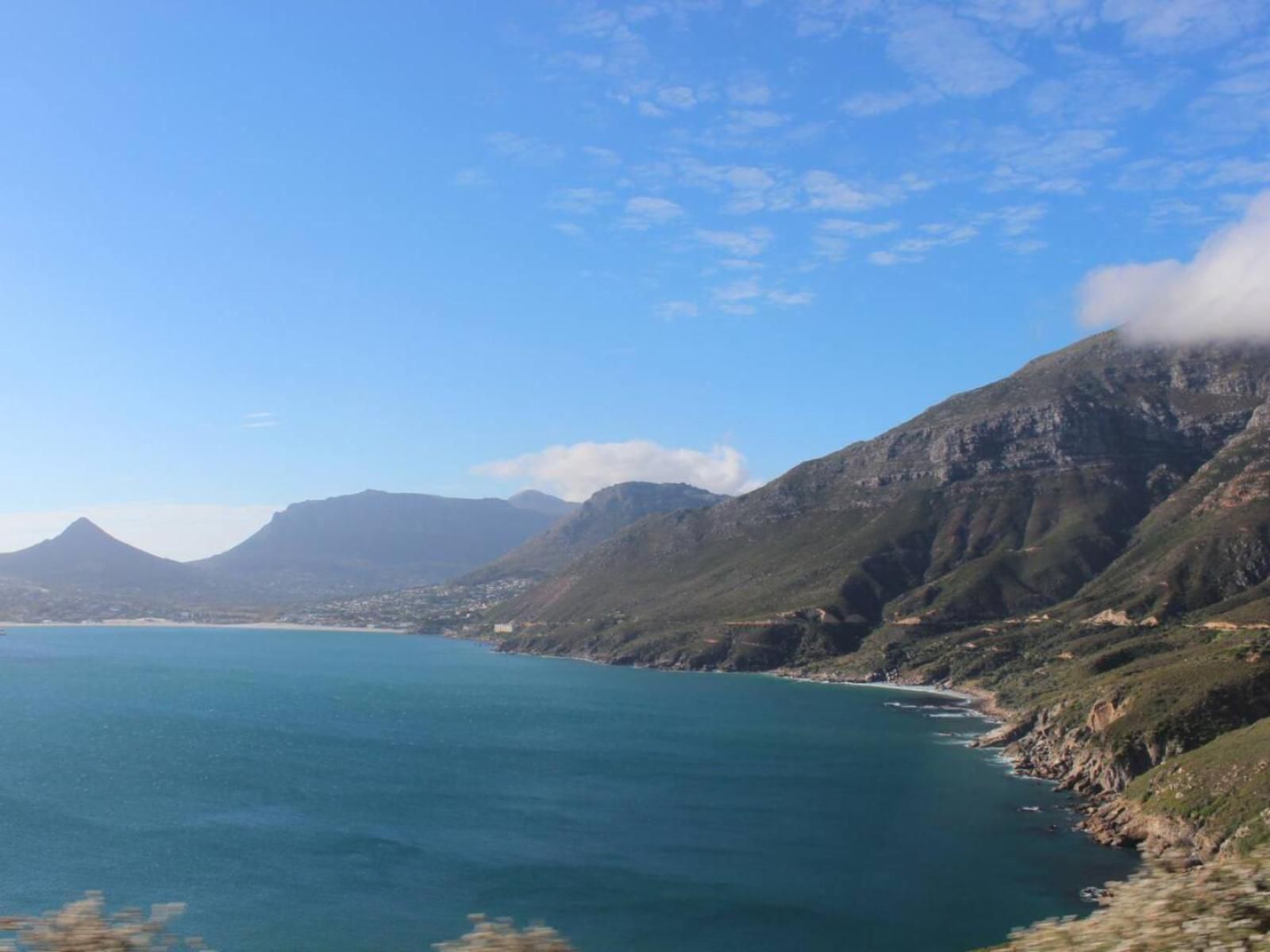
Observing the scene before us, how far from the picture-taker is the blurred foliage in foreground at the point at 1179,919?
8422mm

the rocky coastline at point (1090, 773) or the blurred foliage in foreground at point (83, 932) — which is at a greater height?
the blurred foliage in foreground at point (83, 932)

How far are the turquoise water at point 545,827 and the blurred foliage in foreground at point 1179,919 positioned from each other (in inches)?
1585

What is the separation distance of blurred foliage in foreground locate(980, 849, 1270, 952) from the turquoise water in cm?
4025

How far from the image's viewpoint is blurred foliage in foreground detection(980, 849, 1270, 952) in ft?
27.6

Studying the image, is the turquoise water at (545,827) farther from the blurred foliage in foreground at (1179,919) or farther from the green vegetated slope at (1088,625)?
the blurred foliage in foreground at (1179,919)

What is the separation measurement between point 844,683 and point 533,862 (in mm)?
104783

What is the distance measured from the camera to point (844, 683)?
520ft

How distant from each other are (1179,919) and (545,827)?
214ft

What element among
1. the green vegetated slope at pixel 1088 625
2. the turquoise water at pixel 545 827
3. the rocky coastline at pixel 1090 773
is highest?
the green vegetated slope at pixel 1088 625

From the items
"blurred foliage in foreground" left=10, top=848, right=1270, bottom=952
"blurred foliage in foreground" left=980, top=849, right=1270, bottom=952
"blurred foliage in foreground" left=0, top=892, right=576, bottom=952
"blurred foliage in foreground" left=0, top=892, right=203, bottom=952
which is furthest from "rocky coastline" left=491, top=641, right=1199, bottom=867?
"blurred foliage in foreground" left=0, top=892, right=203, bottom=952

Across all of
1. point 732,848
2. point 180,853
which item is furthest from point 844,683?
point 180,853

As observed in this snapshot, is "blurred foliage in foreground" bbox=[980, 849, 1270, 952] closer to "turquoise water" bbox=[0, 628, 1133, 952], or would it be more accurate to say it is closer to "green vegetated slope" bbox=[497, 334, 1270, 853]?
"turquoise water" bbox=[0, 628, 1133, 952]

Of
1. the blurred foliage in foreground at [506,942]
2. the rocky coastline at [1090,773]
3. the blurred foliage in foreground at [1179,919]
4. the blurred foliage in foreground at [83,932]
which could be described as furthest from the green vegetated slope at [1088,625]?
the blurred foliage in foreground at [83,932]

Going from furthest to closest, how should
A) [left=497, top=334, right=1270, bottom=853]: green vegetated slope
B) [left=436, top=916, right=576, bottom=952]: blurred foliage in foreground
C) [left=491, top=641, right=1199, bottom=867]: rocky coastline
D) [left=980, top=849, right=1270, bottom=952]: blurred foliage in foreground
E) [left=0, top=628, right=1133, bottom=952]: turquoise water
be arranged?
1. [left=497, top=334, right=1270, bottom=853]: green vegetated slope
2. [left=491, top=641, right=1199, bottom=867]: rocky coastline
3. [left=0, top=628, right=1133, bottom=952]: turquoise water
4. [left=436, top=916, right=576, bottom=952]: blurred foliage in foreground
5. [left=980, top=849, right=1270, bottom=952]: blurred foliage in foreground
